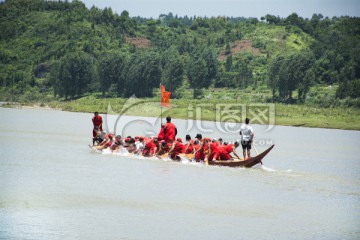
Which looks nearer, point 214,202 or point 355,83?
point 214,202

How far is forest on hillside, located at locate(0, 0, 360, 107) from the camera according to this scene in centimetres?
10988

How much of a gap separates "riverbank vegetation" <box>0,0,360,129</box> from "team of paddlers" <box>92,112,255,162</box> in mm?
43825

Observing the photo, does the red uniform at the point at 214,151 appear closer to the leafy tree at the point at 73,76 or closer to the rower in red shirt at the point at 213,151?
the rower in red shirt at the point at 213,151

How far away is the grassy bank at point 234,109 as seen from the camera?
78.9 metres

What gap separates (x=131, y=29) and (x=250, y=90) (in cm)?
8484

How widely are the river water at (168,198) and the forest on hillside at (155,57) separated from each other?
66751mm

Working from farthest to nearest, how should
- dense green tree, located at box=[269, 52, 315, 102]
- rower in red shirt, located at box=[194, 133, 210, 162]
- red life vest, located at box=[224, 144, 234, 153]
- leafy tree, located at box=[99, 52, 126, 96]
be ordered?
leafy tree, located at box=[99, 52, 126, 96] → dense green tree, located at box=[269, 52, 315, 102] → rower in red shirt, located at box=[194, 133, 210, 162] → red life vest, located at box=[224, 144, 234, 153]

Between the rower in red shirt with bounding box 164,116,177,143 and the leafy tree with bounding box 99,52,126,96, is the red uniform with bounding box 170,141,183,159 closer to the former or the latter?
the rower in red shirt with bounding box 164,116,177,143

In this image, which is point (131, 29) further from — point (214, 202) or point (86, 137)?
point (214, 202)

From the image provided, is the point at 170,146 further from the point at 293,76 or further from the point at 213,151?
the point at 293,76

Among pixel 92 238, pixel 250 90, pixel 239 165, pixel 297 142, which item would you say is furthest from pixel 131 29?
pixel 92 238

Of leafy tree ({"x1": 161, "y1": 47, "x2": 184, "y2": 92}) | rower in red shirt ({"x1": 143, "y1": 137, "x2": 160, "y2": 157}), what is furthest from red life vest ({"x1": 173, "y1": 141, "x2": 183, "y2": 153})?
leafy tree ({"x1": 161, "y1": 47, "x2": 184, "y2": 92})

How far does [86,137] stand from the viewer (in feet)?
157

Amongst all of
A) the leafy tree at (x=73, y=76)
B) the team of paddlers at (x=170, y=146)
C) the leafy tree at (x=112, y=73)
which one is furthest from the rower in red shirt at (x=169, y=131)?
the leafy tree at (x=73, y=76)
